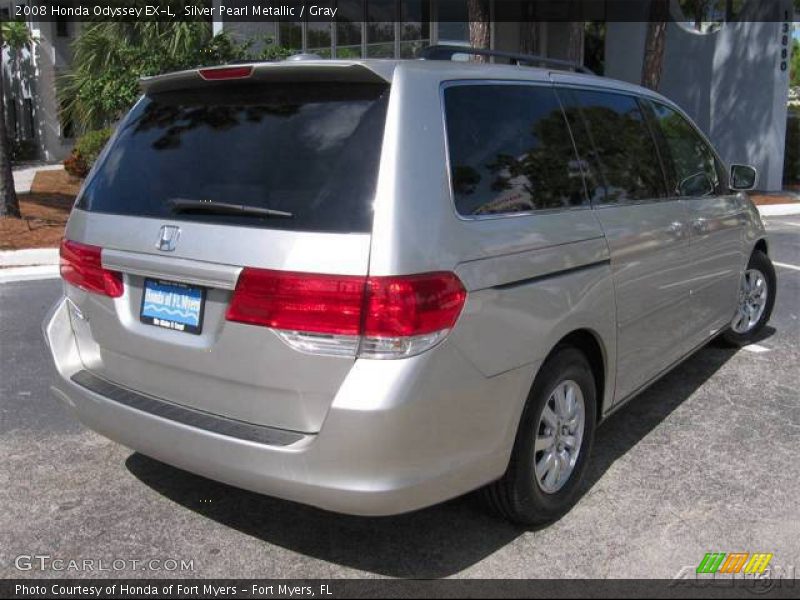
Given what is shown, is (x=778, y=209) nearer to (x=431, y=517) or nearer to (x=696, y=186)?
(x=696, y=186)

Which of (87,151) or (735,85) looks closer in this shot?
(735,85)

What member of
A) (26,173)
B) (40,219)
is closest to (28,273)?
(40,219)

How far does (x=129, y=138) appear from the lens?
3.49 m

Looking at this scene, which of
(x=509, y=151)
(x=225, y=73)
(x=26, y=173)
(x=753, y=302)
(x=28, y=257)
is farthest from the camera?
(x=26, y=173)

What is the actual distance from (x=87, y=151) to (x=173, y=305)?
15949 mm

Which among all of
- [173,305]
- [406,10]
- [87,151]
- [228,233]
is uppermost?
[406,10]

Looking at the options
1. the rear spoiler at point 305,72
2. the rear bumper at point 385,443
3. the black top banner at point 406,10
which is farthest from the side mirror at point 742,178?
the black top banner at point 406,10

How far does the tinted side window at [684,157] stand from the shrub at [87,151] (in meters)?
14.0

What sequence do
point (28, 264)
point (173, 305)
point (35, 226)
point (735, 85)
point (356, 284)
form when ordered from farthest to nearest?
point (735, 85) → point (35, 226) → point (28, 264) → point (173, 305) → point (356, 284)

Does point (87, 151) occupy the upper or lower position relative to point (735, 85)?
lower

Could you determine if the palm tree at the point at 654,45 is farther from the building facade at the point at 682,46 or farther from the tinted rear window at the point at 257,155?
the tinted rear window at the point at 257,155

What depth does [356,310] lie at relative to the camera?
2.64 meters

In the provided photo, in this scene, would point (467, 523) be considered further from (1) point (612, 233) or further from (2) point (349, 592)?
(1) point (612, 233)

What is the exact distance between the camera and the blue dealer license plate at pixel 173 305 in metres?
2.93
